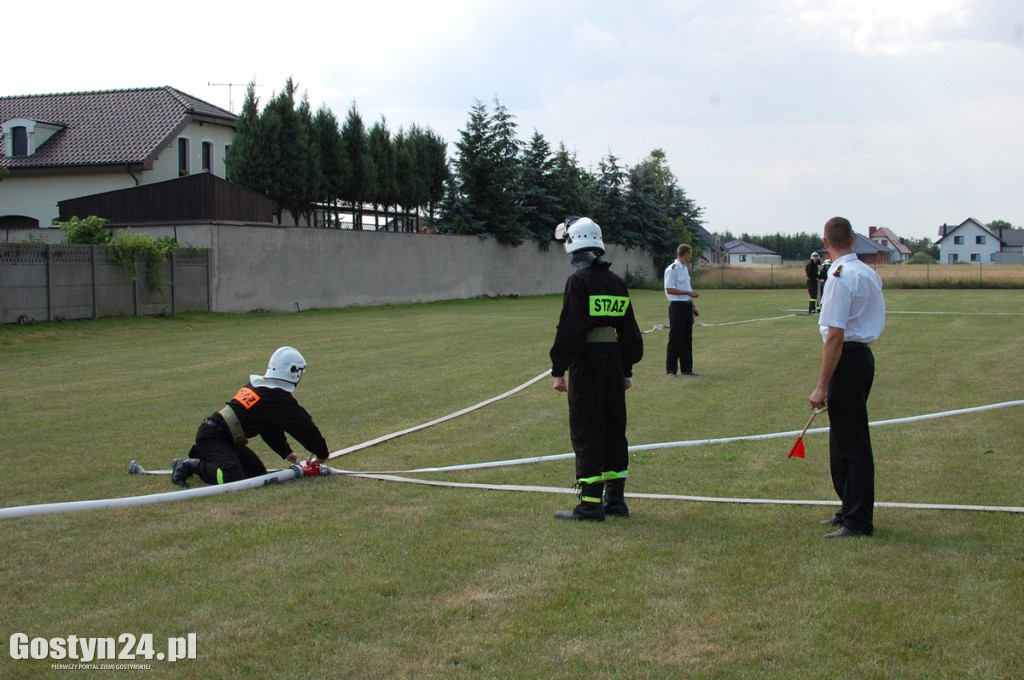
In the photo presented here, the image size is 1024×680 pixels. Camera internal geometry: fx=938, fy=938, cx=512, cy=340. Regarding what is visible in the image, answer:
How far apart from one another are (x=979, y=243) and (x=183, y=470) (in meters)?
126

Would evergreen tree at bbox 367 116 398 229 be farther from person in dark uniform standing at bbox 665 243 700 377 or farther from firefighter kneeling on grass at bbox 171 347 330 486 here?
firefighter kneeling on grass at bbox 171 347 330 486

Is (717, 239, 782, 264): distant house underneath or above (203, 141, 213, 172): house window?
underneath

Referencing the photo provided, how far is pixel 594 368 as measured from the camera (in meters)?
6.29

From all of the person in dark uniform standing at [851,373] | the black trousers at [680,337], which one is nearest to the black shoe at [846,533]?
the person in dark uniform standing at [851,373]

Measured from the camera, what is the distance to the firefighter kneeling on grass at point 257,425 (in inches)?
286

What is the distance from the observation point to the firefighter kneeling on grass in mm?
7266

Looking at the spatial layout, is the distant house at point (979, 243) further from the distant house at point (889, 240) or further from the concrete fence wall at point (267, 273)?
the concrete fence wall at point (267, 273)

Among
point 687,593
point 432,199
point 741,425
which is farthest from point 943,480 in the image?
point 432,199

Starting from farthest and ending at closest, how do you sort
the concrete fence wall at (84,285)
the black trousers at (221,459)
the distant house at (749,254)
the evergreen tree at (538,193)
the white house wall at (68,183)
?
the distant house at (749,254) < the evergreen tree at (538,193) < the white house wall at (68,183) < the concrete fence wall at (84,285) < the black trousers at (221,459)

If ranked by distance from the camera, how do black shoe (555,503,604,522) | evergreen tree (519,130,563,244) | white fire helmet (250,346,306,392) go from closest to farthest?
black shoe (555,503,604,522) < white fire helmet (250,346,306,392) < evergreen tree (519,130,563,244)

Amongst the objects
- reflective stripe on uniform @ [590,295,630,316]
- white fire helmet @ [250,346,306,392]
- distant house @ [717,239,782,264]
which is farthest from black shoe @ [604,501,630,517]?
distant house @ [717,239,782,264]

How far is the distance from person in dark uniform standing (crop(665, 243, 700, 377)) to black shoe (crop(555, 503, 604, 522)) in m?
7.88

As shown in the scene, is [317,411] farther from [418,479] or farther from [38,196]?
[38,196]

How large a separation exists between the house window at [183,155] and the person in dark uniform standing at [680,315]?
31351mm
